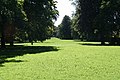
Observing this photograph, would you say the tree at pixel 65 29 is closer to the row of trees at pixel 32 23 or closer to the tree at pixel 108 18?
the tree at pixel 108 18

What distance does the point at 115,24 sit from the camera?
203 feet

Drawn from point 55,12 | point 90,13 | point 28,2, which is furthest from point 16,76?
point 90,13

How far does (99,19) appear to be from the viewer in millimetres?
61219

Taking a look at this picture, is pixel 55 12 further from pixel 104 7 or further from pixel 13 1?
pixel 13 1

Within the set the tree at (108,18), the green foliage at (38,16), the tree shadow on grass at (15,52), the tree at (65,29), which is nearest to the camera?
the tree shadow on grass at (15,52)

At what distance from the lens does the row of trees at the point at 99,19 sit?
6122cm

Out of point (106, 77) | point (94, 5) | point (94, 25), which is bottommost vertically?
point (106, 77)

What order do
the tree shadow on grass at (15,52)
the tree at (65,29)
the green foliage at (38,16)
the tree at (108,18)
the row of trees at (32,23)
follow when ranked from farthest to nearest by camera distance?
the tree at (65,29), the tree at (108,18), the green foliage at (38,16), the row of trees at (32,23), the tree shadow on grass at (15,52)

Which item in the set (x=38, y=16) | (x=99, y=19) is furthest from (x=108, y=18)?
(x=38, y=16)

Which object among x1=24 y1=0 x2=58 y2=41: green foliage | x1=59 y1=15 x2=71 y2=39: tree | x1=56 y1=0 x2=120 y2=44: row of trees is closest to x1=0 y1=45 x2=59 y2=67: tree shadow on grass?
x1=24 y1=0 x2=58 y2=41: green foliage

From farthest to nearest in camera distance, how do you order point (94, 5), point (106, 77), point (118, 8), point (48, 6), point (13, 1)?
point (94, 5) → point (118, 8) → point (48, 6) → point (13, 1) → point (106, 77)

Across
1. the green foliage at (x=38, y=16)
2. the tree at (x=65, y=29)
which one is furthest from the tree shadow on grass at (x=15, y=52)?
the tree at (x=65, y=29)

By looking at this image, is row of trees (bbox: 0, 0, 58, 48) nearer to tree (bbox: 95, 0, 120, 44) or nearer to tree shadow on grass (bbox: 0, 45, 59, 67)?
tree shadow on grass (bbox: 0, 45, 59, 67)

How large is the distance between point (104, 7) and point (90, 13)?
17.8 ft
